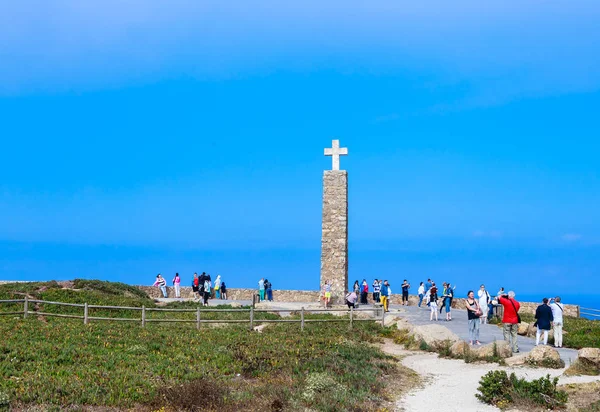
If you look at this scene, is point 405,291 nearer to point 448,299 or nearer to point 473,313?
point 448,299

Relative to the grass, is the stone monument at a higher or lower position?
higher

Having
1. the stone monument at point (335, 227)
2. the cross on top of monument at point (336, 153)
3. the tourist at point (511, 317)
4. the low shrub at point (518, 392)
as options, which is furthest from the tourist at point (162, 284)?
the low shrub at point (518, 392)

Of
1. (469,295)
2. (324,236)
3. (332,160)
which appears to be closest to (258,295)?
(324,236)

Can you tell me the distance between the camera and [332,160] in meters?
36.5

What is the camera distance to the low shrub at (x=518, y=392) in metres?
13.3

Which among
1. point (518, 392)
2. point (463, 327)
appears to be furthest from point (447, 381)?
point (463, 327)

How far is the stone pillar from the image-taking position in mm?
36125

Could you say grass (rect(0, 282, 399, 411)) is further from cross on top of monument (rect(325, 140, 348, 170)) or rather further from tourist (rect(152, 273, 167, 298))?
tourist (rect(152, 273, 167, 298))

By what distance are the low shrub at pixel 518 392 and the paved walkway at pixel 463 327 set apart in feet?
15.4

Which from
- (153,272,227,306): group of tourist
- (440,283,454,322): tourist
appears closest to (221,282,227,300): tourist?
(153,272,227,306): group of tourist

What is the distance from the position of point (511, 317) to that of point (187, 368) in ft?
34.7

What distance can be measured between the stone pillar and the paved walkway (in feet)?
11.8

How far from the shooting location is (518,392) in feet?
44.8

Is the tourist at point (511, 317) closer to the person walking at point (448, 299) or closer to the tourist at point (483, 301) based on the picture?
the tourist at point (483, 301)
